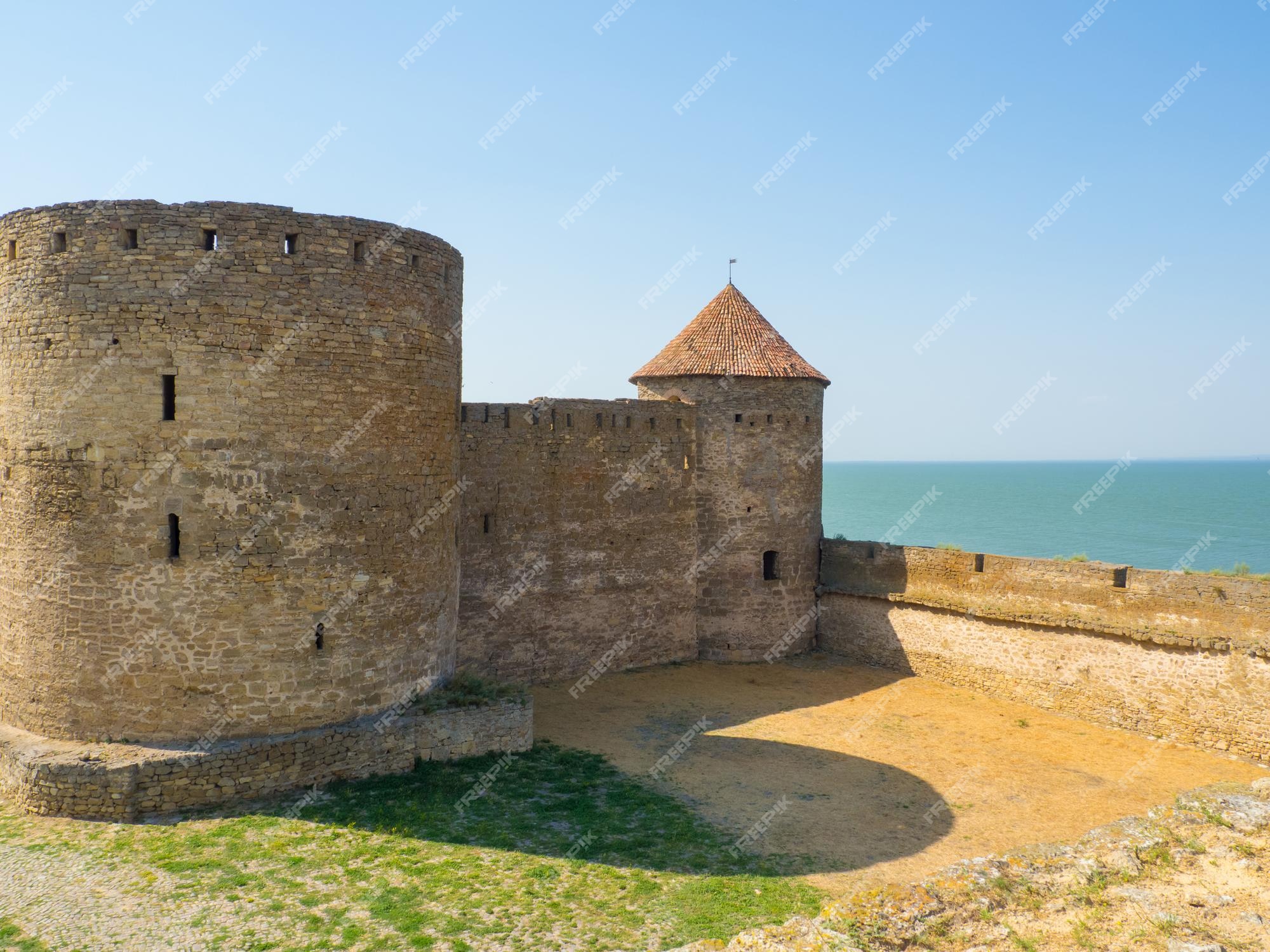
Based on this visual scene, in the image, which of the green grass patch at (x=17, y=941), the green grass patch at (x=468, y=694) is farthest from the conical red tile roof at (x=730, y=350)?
the green grass patch at (x=17, y=941)

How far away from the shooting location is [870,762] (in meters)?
13.4

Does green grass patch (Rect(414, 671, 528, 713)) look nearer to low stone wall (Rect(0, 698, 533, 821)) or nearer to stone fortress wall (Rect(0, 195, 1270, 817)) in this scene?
stone fortress wall (Rect(0, 195, 1270, 817))

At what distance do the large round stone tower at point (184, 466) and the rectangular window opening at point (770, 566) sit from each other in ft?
35.5

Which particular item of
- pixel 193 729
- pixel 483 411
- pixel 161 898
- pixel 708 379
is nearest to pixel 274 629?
pixel 193 729

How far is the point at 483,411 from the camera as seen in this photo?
16.2 meters

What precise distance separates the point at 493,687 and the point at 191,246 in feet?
23.9

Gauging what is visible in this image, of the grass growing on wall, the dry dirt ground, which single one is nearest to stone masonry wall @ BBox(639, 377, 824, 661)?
the grass growing on wall

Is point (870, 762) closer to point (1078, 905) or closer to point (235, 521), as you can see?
point (1078, 905)

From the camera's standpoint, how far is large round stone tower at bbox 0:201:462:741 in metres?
10.2

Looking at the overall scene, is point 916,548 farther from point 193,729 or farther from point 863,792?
point 193,729

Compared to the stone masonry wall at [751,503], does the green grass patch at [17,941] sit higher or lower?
lower

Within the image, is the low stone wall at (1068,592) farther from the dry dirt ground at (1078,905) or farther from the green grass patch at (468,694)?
the green grass patch at (468,694)

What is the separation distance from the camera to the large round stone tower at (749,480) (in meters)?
19.2

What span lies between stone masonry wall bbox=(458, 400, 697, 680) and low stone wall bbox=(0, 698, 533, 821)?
15.4ft
